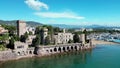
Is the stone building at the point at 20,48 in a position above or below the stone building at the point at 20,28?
below

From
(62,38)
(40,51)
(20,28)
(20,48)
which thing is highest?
(20,28)

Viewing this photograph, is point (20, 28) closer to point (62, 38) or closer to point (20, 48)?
point (20, 48)

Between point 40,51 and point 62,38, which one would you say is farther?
point 62,38

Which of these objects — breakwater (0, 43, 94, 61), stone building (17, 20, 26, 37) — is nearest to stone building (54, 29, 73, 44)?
breakwater (0, 43, 94, 61)

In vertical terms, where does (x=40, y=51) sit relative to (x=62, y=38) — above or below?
below

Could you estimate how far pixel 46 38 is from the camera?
71.0 meters

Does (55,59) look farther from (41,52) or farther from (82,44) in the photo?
(82,44)

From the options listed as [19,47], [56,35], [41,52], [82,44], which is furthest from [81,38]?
[19,47]

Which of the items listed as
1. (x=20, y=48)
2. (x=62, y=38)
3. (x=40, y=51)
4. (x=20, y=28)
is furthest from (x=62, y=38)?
(x=20, y=48)

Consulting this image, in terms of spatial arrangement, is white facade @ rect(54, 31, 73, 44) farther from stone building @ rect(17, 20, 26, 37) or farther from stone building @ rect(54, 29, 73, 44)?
stone building @ rect(17, 20, 26, 37)

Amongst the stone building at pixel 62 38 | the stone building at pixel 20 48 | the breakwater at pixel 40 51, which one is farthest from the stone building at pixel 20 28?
the stone building at pixel 20 48

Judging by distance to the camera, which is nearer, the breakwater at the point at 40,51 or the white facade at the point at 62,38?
the breakwater at the point at 40,51

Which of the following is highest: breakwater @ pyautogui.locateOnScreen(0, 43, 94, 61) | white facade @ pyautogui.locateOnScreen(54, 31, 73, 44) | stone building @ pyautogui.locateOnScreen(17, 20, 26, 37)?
stone building @ pyautogui.locateOnScreen(17, 20, 26, 37)

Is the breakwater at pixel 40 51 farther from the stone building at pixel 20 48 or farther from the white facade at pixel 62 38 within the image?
the white facade at pixel 62 38
